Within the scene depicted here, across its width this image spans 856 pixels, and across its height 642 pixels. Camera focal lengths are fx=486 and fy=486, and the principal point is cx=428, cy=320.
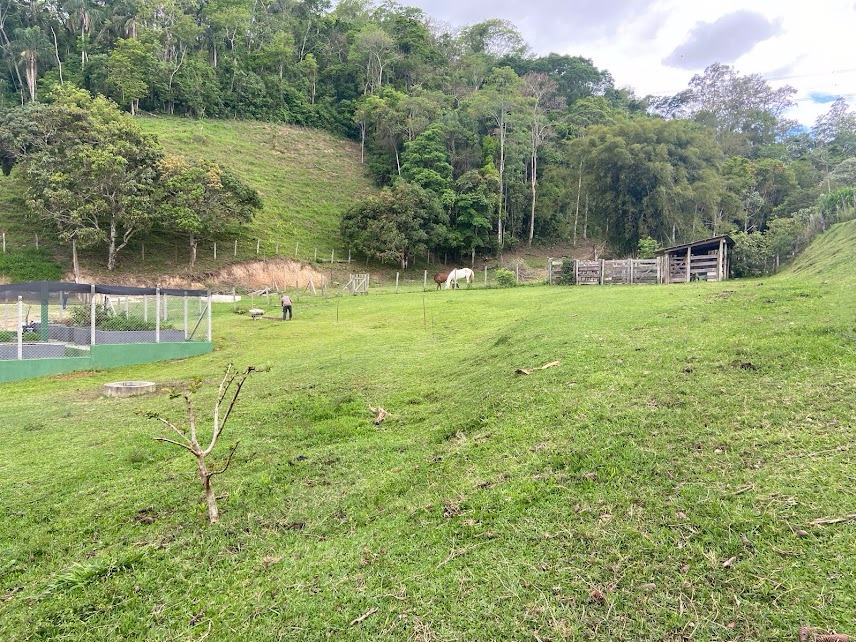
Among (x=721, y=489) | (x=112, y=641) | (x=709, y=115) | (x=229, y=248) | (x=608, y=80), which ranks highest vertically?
(x=608, y=80)

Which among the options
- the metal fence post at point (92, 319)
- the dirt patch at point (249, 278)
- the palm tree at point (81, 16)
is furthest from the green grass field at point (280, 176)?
the metal fence post at point (92, 319)

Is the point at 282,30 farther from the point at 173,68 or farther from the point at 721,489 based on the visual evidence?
the point at 721,489

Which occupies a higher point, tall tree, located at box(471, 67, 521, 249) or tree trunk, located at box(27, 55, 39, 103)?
tree trunk, located at box(27, 55, 39, 103)

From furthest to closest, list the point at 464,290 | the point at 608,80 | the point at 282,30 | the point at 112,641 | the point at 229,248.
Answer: the point at 608,80 < the point at 282,30 < the point at 229,248 < the point at 464,290 < the point at 112,641

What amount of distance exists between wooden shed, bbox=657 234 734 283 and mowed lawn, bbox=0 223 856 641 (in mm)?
17418

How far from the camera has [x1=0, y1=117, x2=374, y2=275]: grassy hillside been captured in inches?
1286

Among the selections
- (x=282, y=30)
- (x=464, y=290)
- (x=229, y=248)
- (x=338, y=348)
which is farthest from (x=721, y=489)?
(x=282, y=30)

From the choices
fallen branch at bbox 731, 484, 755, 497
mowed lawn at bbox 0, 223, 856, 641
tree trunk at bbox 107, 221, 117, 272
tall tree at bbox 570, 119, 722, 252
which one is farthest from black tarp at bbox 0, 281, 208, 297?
tall tree at bbox 570, 119, 722, 252

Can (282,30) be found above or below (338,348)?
above

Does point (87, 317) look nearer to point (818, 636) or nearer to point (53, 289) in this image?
point (53, 289)

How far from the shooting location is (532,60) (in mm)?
70938

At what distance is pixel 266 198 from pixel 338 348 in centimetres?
3425

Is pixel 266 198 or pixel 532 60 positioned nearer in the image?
pixel 266 198

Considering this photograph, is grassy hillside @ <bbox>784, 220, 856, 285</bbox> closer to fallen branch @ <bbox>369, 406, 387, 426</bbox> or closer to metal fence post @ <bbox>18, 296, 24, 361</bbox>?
fallen branch @ <bbox>369, 406, 387, 426</bbox>
